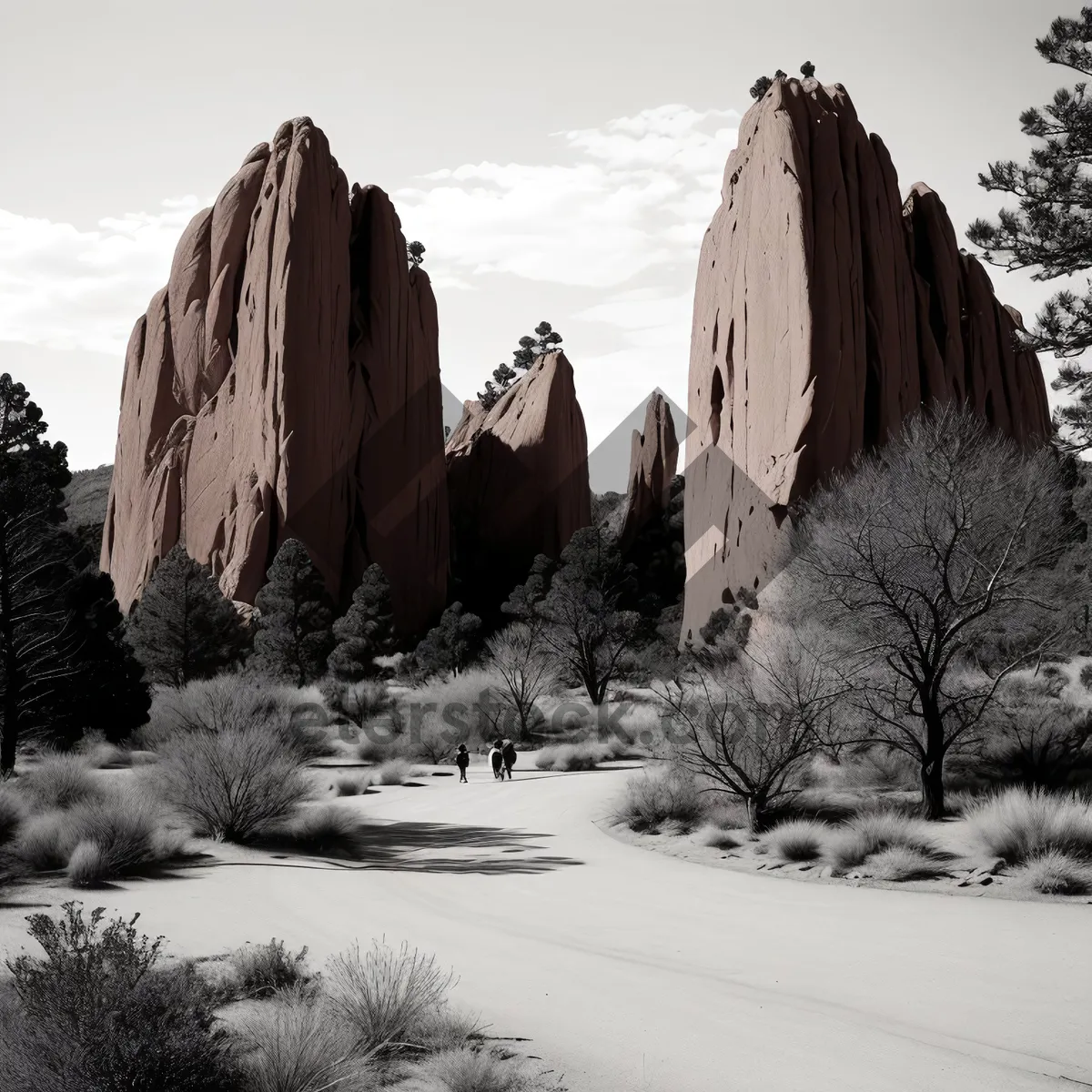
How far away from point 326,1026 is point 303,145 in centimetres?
5463

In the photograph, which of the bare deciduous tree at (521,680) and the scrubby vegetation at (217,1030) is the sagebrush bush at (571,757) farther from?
the scrubby vegetation at (217,1030)

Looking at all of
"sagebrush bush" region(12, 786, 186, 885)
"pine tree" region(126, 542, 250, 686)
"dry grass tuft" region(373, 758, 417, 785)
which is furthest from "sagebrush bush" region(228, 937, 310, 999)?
"pine tree" region(126, 542, 250, 686)

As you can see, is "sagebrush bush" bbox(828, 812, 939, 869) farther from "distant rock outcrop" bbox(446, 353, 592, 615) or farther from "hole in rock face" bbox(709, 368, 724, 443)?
"distant rock outcrop" bbox(446, 353, 592, 615)

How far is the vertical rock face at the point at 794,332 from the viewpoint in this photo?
38.7m

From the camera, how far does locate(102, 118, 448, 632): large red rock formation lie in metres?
51.0

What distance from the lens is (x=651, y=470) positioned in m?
69.0

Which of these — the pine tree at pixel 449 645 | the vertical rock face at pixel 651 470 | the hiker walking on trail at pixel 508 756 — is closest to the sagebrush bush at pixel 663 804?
the hiker walking on trail at pixel 508 756

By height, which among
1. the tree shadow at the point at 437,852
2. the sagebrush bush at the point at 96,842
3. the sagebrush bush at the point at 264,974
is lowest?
the tree shadow at the point at 437,852

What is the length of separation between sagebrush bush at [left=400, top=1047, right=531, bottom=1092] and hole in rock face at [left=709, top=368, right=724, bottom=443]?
129ft

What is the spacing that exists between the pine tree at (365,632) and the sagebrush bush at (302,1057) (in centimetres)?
3518

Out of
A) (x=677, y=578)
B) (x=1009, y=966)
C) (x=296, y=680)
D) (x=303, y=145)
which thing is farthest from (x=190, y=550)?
(x=1009, y=966)

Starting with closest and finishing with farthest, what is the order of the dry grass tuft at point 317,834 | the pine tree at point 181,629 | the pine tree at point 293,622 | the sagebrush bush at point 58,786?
the dry grass tuft at point 317,834 → the sagebrush bush at point 58,786 → the pine tree at point 181,629 → the pine tree at point 293,622

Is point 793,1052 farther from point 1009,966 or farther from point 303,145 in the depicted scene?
point 303,145

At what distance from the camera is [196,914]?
10.0 metres
